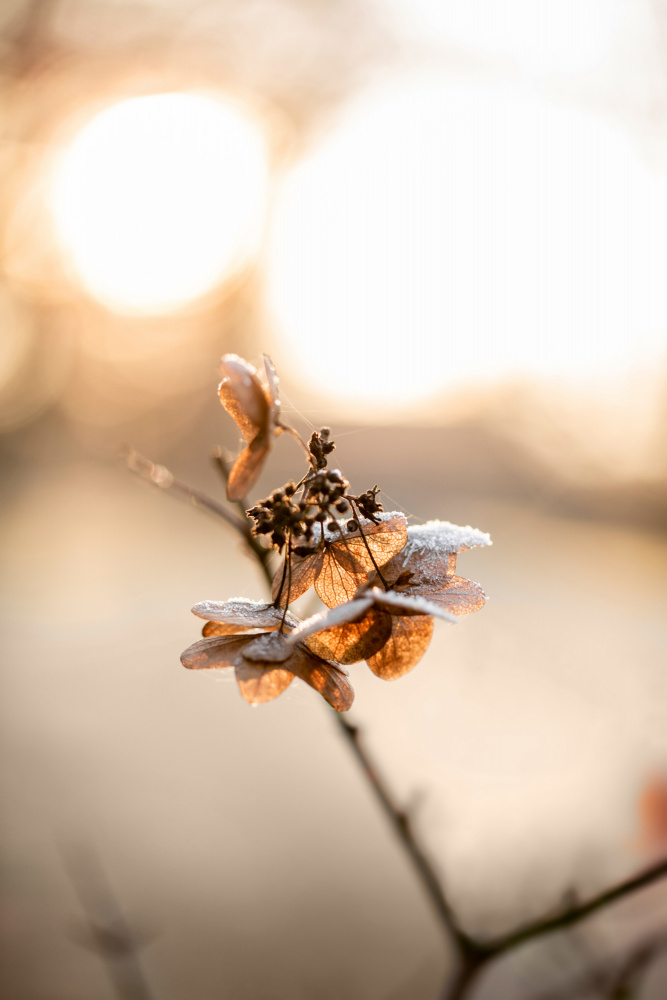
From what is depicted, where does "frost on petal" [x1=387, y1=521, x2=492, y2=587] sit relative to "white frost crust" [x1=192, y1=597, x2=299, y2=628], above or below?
below

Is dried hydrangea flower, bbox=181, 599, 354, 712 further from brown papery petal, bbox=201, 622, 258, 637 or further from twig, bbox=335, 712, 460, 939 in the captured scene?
twig, bbox=335, 712, 460, 939

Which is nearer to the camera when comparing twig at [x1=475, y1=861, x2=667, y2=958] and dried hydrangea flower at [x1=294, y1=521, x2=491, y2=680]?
A: dried hydrangea flower at [x1=294, y1=521, x2=491, y2=680]

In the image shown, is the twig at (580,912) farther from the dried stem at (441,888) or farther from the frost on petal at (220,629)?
the frost on petal at (220,629)

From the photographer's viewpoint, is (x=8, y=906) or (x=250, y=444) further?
(x=8, y=906)

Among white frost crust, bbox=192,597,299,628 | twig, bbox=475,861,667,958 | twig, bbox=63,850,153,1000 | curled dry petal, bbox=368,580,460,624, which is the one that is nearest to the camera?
curled dry petal, bbox=368,580,460,624

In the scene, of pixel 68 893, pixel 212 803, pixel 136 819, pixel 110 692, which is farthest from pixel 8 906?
pixel 110 692

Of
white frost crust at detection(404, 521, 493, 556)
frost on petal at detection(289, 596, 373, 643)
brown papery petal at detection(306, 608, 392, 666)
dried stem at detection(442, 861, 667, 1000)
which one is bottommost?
dried stem at detection(442, 861, 667, 1000)

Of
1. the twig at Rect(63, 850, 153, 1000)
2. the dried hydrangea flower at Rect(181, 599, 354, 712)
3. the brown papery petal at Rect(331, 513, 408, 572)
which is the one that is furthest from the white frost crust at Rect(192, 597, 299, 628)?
the twig at Rect(63, 850, 153, 1000)

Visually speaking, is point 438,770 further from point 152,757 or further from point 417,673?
point 152,757
